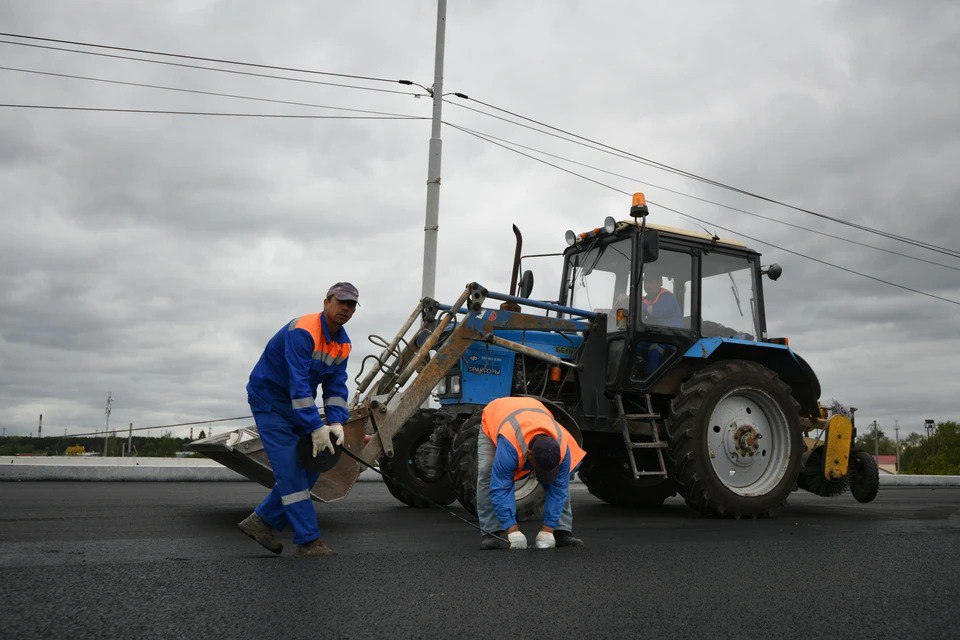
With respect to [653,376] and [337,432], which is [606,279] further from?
[337,432]

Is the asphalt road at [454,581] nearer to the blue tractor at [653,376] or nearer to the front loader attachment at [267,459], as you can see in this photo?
the front loader attachment at [267,459]

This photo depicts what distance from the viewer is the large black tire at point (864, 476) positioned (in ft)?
29.8

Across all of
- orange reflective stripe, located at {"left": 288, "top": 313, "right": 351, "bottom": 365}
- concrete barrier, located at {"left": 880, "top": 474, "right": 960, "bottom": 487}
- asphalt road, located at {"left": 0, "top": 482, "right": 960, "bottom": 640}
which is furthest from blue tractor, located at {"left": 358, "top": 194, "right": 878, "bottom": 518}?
concrete barrier, located at {"left": 880, "top": 474, "right": 960, "bottom": 487}

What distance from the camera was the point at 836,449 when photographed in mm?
8805

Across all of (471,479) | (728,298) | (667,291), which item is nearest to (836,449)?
(728,298)

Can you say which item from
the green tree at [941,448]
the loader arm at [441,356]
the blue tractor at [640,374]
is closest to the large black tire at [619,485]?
the blue tractor at [640,374]

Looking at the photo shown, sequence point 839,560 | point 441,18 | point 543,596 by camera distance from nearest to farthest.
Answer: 1. point 543,596
2. point 839,560
3. point 441,18

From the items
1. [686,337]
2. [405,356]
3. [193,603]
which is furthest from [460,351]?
[193,603]

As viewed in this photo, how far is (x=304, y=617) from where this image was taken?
3.44 meters

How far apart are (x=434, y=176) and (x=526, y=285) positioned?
165 inches

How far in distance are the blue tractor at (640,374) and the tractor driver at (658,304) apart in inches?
0.5

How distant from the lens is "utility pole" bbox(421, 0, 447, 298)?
11.7m

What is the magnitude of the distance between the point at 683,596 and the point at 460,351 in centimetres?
368

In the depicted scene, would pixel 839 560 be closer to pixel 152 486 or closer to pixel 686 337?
pixel 686 337
